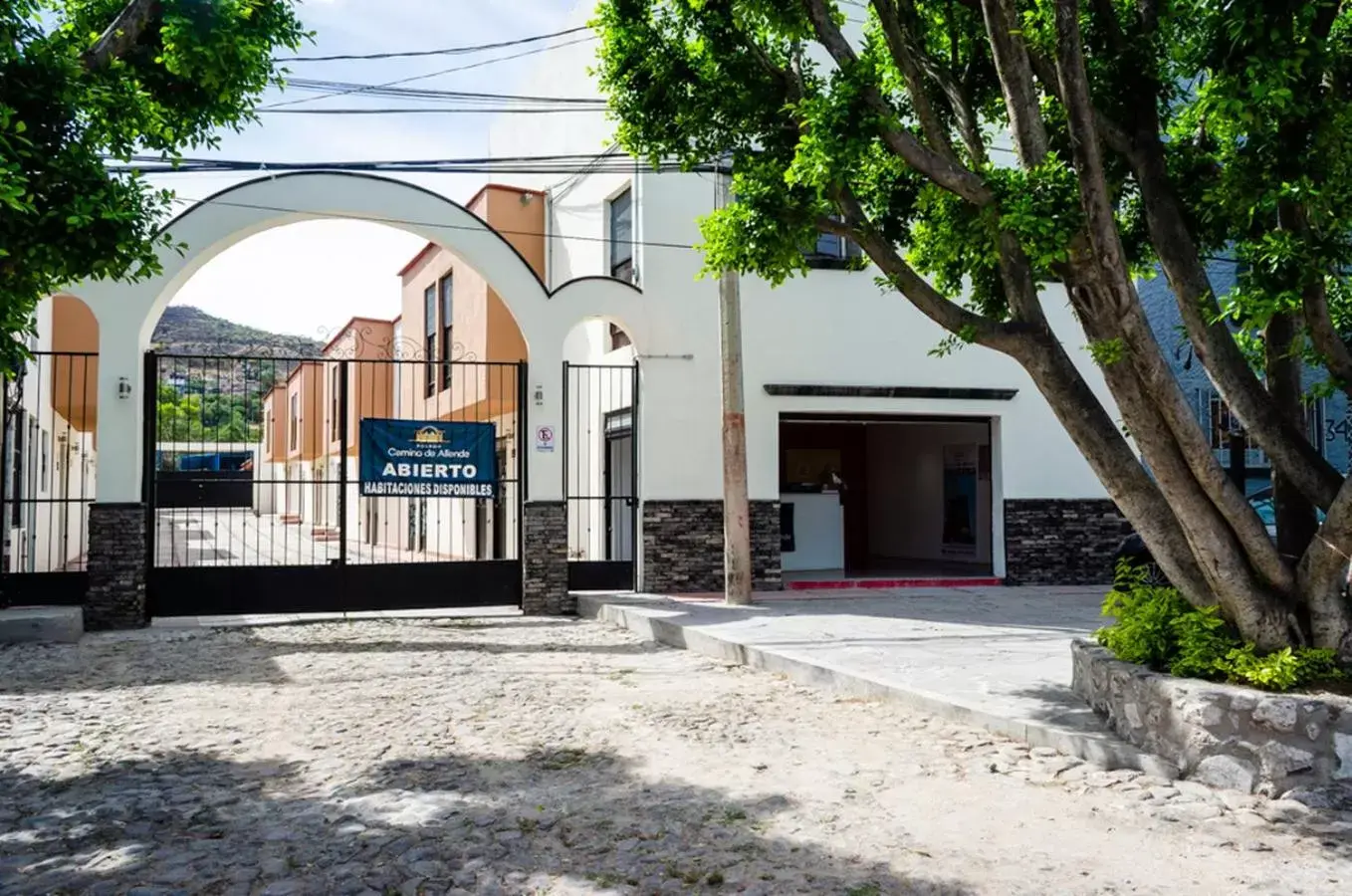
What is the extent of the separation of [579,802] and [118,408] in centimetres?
896

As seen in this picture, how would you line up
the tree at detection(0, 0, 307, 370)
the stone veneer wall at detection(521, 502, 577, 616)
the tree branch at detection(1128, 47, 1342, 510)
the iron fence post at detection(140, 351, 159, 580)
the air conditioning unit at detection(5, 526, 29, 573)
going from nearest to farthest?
the tree at detection(0, 0, 307, 370) → the tree branch at detection(1128, 47, 1342, 510) → the iron fence post at detection(140, 351, 159, 580) → the stone veneer wall at detection(521, 502, 577, 616) → the air conditioning unit at detection(5, 526, 29, 573)

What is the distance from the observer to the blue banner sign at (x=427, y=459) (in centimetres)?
1345

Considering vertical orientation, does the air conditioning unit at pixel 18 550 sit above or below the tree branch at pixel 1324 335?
below

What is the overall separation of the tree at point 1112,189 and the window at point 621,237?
7.47m

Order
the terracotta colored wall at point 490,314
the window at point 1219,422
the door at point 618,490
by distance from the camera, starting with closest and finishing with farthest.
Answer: the door at point 618,490 → the window at point 1219,422 → the terracotta colored wall at point 490,314

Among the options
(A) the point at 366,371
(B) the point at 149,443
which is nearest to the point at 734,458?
(B) the point at 149,443

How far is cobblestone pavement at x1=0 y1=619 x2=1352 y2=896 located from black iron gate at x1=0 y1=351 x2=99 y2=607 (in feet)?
7.99

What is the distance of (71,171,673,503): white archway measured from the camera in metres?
12.2

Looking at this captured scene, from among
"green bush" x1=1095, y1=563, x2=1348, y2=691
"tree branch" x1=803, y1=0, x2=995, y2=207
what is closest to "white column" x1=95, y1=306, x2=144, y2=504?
"tree branch" x1=803, y1=0, x2=995, y2=207

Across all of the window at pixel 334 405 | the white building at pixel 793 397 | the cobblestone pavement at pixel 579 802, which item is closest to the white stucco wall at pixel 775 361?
the white building at pixel 793 397

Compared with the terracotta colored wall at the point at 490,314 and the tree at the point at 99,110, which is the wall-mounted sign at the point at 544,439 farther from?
the tree at the point at 99,110

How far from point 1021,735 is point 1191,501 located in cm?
168

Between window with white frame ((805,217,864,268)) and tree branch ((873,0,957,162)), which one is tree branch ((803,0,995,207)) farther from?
window with white frame ((805,217,864,268))

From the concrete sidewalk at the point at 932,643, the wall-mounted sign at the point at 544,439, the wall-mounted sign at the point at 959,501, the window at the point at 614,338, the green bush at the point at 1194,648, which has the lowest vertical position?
the concrete sidewalk at the point at 932,643
